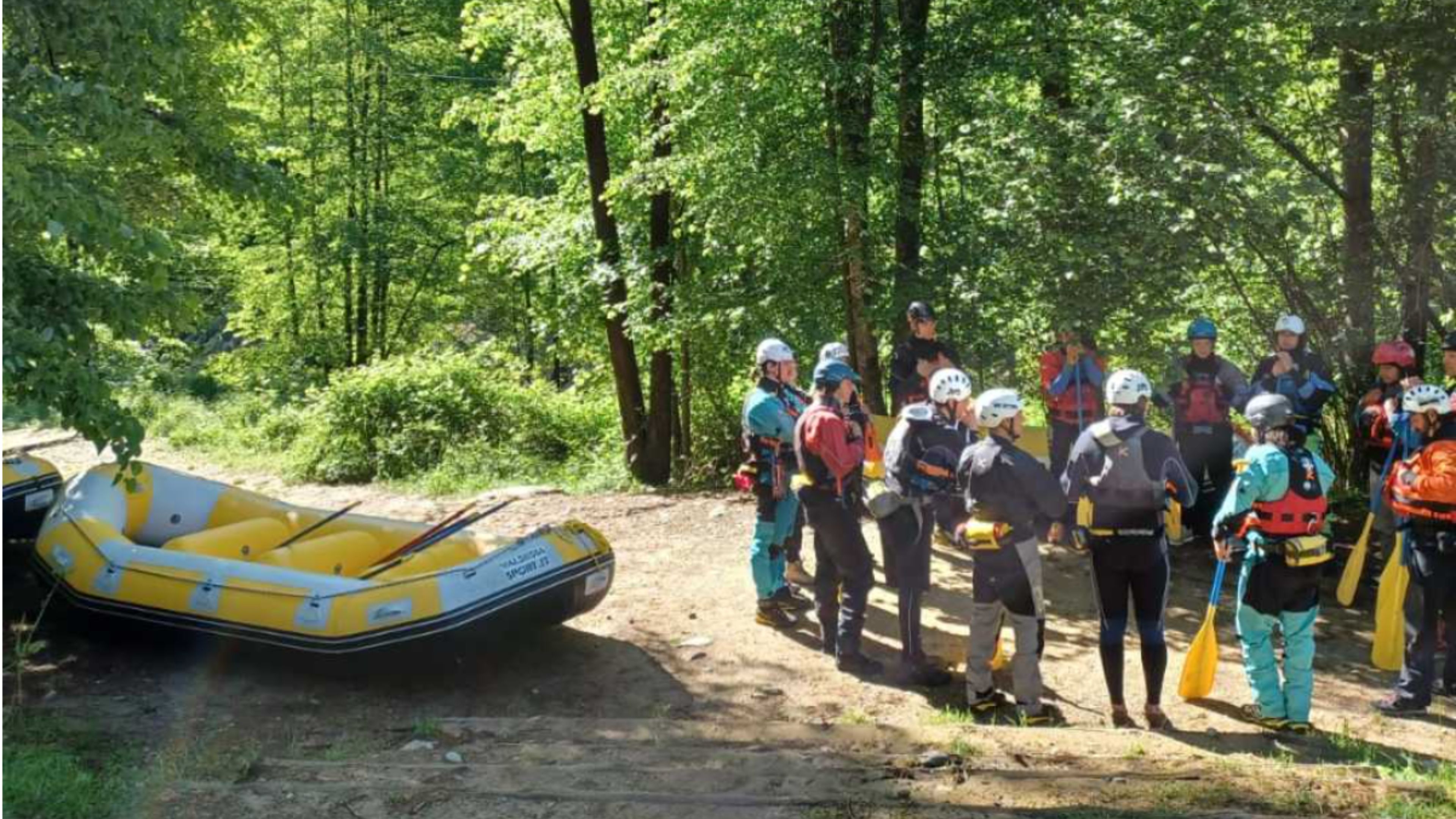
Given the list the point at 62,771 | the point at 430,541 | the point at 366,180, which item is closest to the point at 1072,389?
the point at 430,541

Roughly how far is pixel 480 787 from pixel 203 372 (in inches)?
921

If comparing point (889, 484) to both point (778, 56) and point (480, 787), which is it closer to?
point (480, 787)

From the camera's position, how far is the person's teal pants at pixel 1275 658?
20.7 ft

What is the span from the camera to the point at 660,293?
1379cm

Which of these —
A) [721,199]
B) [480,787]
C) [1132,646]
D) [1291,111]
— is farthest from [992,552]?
[721,199]

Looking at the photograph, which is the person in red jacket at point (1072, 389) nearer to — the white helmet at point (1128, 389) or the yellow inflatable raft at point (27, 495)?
the white helmet at point (1128, 389)

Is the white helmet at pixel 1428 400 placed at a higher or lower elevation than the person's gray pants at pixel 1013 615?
higher

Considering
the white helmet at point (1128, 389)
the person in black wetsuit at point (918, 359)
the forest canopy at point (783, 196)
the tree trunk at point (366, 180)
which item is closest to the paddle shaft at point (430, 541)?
the forest canopy at point (783, 196)

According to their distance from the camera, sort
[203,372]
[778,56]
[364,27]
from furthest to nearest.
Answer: [203,372], [364,27], [778,56]

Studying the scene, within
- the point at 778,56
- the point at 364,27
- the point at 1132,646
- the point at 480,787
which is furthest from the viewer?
the point at 364,27

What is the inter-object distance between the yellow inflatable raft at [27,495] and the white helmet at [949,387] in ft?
22.3

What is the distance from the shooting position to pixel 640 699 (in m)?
7.27

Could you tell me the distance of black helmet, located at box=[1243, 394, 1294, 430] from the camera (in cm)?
620

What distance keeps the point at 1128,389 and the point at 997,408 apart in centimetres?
68
